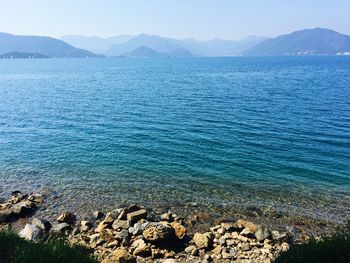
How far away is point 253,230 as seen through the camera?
23562 mm

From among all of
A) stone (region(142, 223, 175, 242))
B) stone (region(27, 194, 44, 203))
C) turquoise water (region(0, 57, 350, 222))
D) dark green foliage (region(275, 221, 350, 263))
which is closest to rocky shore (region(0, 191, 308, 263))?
stone (region(142, 223, 175, 242))

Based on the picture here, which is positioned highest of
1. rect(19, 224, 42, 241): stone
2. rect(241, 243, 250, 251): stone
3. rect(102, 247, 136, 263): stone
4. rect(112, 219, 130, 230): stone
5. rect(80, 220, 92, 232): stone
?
rect(102, 247, 136, 263): stone

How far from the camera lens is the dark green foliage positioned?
14250 mm

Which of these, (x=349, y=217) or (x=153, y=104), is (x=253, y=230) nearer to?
(x=349, y=217)

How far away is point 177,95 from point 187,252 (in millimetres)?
67146

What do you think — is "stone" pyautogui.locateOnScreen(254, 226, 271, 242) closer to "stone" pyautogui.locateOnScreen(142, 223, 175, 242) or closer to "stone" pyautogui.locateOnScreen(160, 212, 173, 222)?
"stone" pyautogui.locateOnScreen(142, 223, 175, 242)

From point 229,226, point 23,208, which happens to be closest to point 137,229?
point 229,226

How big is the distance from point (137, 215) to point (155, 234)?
3932mm

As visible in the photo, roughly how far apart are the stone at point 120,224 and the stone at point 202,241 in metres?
4.99

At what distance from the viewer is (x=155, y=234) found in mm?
21516

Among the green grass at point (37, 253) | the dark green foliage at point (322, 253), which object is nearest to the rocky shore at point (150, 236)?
the green grass at point (37, 253)

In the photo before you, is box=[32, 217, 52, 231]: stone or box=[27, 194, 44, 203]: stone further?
box=[27, 194, 44, 203]: stone

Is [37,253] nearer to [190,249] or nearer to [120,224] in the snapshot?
[190,249]

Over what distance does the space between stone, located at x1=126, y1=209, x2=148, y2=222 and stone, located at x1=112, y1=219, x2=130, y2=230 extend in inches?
20.1
